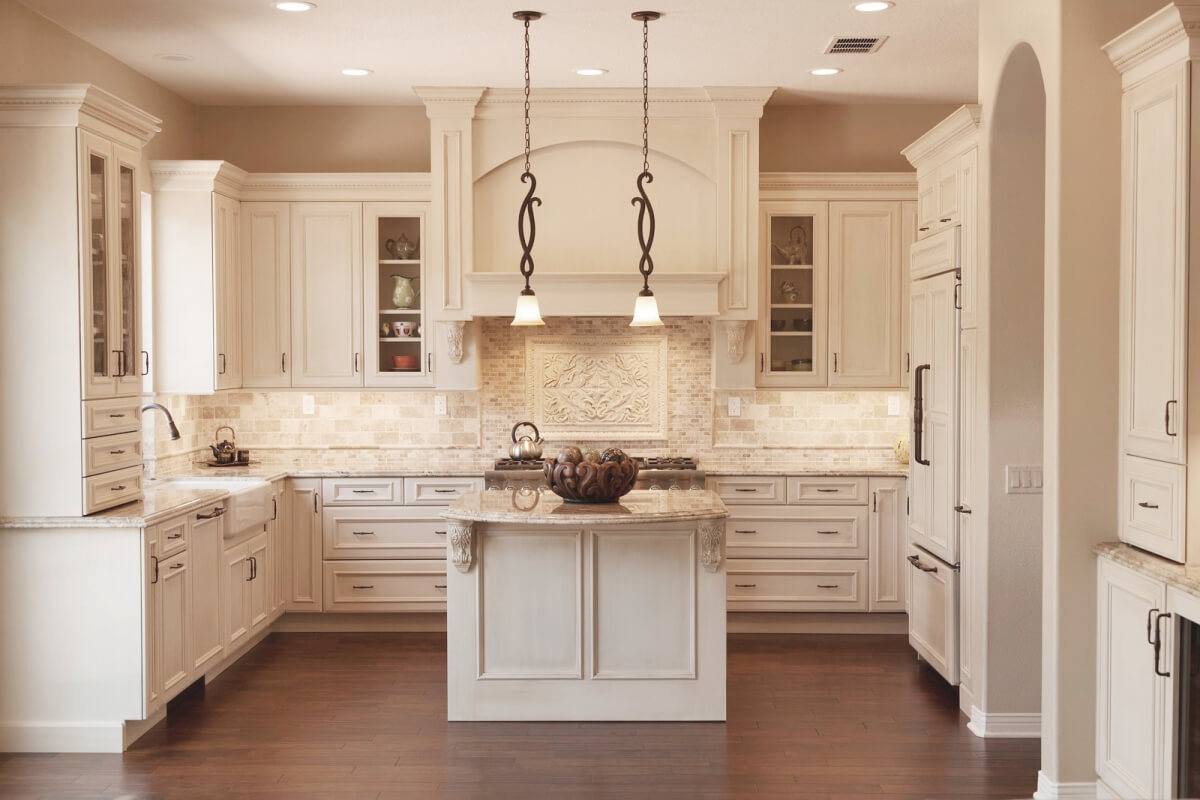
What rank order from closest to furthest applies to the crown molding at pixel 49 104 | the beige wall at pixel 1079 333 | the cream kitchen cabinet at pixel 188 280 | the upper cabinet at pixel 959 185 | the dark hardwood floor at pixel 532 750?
the beige wall at pixel 1079 333, the dark hardwood floor at pixel 532 750, the crown molding at pixel 49 104, the upper cabinet at pixel 959 185, the cream kitchen cabinet at pixel 188 280

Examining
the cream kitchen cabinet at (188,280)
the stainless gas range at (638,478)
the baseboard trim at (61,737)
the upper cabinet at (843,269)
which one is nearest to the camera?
the baseboard trim at (61,737)

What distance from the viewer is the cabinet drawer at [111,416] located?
461cm

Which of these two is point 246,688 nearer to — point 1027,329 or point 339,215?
point 339,215

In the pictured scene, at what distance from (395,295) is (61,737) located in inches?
125

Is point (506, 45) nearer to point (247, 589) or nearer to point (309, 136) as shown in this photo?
point (309, 136)

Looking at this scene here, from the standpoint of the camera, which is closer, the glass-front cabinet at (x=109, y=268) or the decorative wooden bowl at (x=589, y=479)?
the glass-front cabinet at (x=109, y=268)

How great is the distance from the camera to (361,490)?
658 cm

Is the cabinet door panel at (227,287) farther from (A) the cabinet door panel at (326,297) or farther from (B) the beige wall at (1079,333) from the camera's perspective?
(B) the beige wall at (1079,333)

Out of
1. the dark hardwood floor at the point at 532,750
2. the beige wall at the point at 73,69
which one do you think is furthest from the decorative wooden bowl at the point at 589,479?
the beige wall at the point at 73,69

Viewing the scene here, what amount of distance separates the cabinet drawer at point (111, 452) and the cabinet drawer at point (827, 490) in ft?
11.6

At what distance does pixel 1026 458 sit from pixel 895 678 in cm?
154

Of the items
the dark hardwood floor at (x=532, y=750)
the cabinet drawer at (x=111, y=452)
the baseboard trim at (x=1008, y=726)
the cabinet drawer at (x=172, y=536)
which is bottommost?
the dark hardwood floor at (x=532, y=750)

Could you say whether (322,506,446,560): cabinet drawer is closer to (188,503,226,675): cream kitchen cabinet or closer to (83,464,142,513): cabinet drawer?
(188,503,226,675): cream kitchen cabinet

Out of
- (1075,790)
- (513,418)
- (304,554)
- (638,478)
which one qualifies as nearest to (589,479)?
Answer: (638,478)
